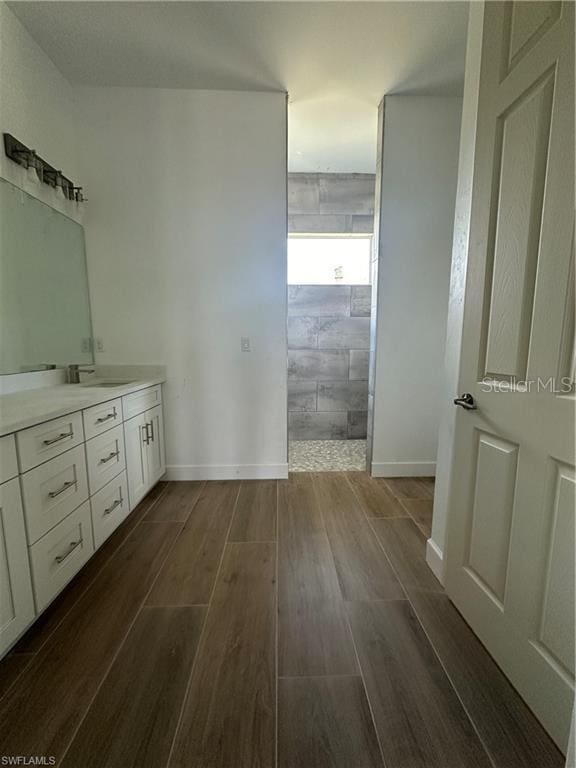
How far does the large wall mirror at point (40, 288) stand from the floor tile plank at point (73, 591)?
1152 mm

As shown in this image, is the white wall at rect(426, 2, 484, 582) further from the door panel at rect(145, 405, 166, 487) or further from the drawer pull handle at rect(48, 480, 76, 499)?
the door panel at rect(145, 405, 166, 487)

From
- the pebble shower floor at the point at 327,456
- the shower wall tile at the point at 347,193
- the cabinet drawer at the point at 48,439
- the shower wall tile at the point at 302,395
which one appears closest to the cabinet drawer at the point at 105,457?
the cabinet drawer at the point at 48,439

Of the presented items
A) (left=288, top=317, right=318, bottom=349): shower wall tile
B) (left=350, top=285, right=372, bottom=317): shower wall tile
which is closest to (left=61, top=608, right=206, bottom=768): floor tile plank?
(left=288, top=317, right=318, bottom=349): shower wall tile

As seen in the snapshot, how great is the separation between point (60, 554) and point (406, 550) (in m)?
1.74

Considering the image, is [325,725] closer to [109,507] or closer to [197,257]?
[109,507]

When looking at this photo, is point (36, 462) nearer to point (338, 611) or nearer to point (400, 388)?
point (338, 611)

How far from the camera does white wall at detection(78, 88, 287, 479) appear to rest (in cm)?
235

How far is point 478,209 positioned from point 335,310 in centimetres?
251

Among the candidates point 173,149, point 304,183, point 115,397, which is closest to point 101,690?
point 115,397

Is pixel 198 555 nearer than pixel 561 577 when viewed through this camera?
No

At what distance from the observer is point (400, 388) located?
2.69 m

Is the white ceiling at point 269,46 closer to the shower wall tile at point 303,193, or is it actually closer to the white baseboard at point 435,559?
the shower wall tile at point 303,193

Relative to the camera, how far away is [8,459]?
3.67 ft

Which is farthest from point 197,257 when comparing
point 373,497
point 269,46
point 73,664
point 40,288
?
point 73,664
